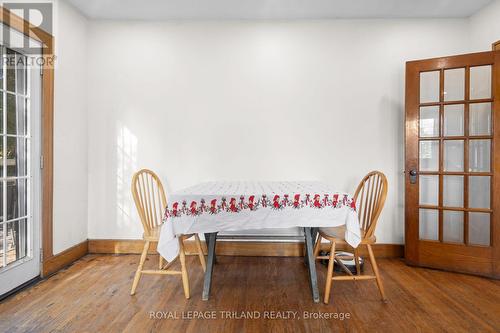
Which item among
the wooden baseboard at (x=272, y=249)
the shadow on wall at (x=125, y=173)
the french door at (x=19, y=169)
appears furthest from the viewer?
the shadow on wall at (x=125, y=173)

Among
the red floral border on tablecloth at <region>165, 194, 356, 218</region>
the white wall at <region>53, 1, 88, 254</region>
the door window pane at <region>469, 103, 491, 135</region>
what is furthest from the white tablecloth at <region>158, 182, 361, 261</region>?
the door window pane at <region>469, 103, 491, 135</region>

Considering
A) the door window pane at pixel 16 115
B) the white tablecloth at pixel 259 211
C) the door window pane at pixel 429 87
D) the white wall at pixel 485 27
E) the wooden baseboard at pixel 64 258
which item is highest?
the white wall at pixel 485 27

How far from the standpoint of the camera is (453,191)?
2.74 m

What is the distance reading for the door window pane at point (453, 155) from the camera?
8.88ft

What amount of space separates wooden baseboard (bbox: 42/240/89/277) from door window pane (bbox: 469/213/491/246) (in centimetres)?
377

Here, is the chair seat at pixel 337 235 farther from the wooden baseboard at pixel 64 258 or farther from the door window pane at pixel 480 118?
the wooden baseboard at pixel 64 258

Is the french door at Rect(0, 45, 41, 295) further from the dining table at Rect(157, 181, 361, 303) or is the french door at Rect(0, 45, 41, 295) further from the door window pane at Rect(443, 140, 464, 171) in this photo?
the door window pane at Rect(443, 140, 464, 171)

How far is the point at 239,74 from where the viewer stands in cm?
314

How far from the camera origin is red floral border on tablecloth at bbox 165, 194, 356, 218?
201cm

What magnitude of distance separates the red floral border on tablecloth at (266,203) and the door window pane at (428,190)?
1.26 metres

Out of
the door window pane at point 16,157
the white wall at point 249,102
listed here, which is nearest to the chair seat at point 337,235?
the white wall at point 249,102

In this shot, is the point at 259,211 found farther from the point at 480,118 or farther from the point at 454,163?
the point at 480,118

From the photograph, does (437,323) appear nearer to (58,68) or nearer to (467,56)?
(467,56)

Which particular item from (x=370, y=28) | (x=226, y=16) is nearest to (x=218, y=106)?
(x=226, y=16)
